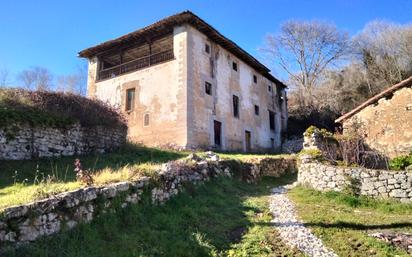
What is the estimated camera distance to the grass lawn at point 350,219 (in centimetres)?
795

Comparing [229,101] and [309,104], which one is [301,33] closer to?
[309,104]

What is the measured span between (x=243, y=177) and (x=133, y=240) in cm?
808

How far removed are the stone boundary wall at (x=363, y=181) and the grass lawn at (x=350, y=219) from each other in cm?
36

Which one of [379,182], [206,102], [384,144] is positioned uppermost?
[206,102]

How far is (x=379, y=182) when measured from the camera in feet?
39.5

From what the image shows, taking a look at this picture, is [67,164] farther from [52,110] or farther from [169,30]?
[169,30]

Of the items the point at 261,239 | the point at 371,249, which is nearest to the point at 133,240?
the point at 261,239

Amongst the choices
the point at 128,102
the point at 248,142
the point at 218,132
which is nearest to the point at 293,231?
the point at 218,132

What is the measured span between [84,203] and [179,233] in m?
1.99

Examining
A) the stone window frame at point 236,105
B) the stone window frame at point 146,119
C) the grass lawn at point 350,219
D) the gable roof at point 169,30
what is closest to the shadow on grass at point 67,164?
the stone window frame at point 146,119

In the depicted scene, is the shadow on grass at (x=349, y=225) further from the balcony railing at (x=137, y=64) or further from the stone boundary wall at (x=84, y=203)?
the balcony railing at (x=137, y=64)

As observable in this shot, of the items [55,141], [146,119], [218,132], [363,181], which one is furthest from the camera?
[218,132]

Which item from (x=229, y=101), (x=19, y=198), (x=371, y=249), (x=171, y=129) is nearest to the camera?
(x=19, y=198)

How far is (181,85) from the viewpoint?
20.9 meters
